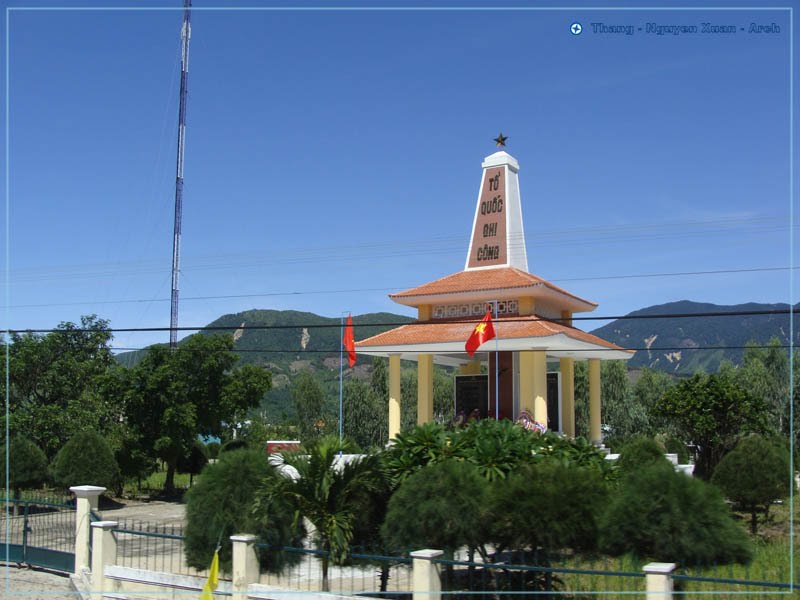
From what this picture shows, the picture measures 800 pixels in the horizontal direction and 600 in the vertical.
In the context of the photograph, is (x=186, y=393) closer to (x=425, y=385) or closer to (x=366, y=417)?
(x=425, y=385)

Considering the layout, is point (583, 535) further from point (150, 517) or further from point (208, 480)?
point (150, 517)

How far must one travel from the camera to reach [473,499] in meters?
10.5

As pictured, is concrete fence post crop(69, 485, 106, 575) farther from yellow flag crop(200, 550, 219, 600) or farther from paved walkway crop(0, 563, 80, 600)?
yellow flag crop(200, 550, 219, 600)

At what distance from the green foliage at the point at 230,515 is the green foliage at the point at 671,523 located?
4704mm

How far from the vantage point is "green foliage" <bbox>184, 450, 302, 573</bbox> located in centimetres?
1168

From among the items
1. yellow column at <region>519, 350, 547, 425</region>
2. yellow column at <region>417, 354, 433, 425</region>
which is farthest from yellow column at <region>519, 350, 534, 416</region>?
yellow column at <region>417, 354, 433, 425</region>

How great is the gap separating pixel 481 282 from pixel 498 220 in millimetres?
2797

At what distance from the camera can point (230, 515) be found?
39.2ft

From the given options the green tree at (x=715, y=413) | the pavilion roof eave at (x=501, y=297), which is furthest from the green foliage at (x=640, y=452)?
the green tree at (x=715, y=413)

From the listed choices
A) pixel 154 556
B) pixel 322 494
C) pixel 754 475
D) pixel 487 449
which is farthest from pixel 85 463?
pixel 754 475

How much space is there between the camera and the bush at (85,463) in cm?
2575

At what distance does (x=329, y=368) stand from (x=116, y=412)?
141m

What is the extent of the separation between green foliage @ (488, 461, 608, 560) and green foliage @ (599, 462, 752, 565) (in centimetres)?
29

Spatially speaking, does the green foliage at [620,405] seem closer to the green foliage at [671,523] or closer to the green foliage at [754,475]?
the green foliage at [754,475]
